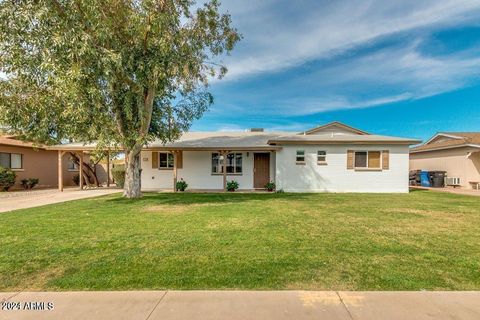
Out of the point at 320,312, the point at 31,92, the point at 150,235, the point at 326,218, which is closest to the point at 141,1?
the point at 31,92

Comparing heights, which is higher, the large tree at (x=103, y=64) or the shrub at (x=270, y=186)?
the large tree at (x=103, y=64)

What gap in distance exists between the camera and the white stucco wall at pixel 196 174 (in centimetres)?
1669

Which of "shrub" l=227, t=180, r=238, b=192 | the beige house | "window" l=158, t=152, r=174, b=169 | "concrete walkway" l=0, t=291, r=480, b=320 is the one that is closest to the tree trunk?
"window" l=158, t=152, r=174, b=169

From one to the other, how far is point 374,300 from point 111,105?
10.6 m

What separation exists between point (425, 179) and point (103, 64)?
22.4m

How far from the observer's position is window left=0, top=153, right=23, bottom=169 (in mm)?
17109

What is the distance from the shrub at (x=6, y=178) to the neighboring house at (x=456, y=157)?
2828 cm

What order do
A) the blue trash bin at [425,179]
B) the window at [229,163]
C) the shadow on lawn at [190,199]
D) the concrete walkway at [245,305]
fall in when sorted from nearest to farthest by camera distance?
the concrete walkway at [245,305]
the shadow on lawn at [190,199]
the window at [229,163]
the blue trash bin at [425,179]

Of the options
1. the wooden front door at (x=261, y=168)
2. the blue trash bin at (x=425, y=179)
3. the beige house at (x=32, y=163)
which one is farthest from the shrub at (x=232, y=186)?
A: the blue trash bin at (x=425, y=179)

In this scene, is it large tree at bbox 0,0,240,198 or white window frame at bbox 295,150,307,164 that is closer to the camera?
large tree at bbox 0,0,240,198

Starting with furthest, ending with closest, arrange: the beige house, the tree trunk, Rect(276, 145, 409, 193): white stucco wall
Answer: the beige house → Rect(276, 145, 409, 193): white stucco wall → the tree trunk

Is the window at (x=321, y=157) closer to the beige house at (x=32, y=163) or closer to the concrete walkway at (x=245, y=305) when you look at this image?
A: the concrete walkway at (x=245, y=305)

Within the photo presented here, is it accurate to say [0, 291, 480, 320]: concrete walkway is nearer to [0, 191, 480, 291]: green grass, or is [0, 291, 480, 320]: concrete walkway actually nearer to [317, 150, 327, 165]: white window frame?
[0, 191, 480, 291]: green grass

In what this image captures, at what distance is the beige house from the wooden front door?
1232cm
